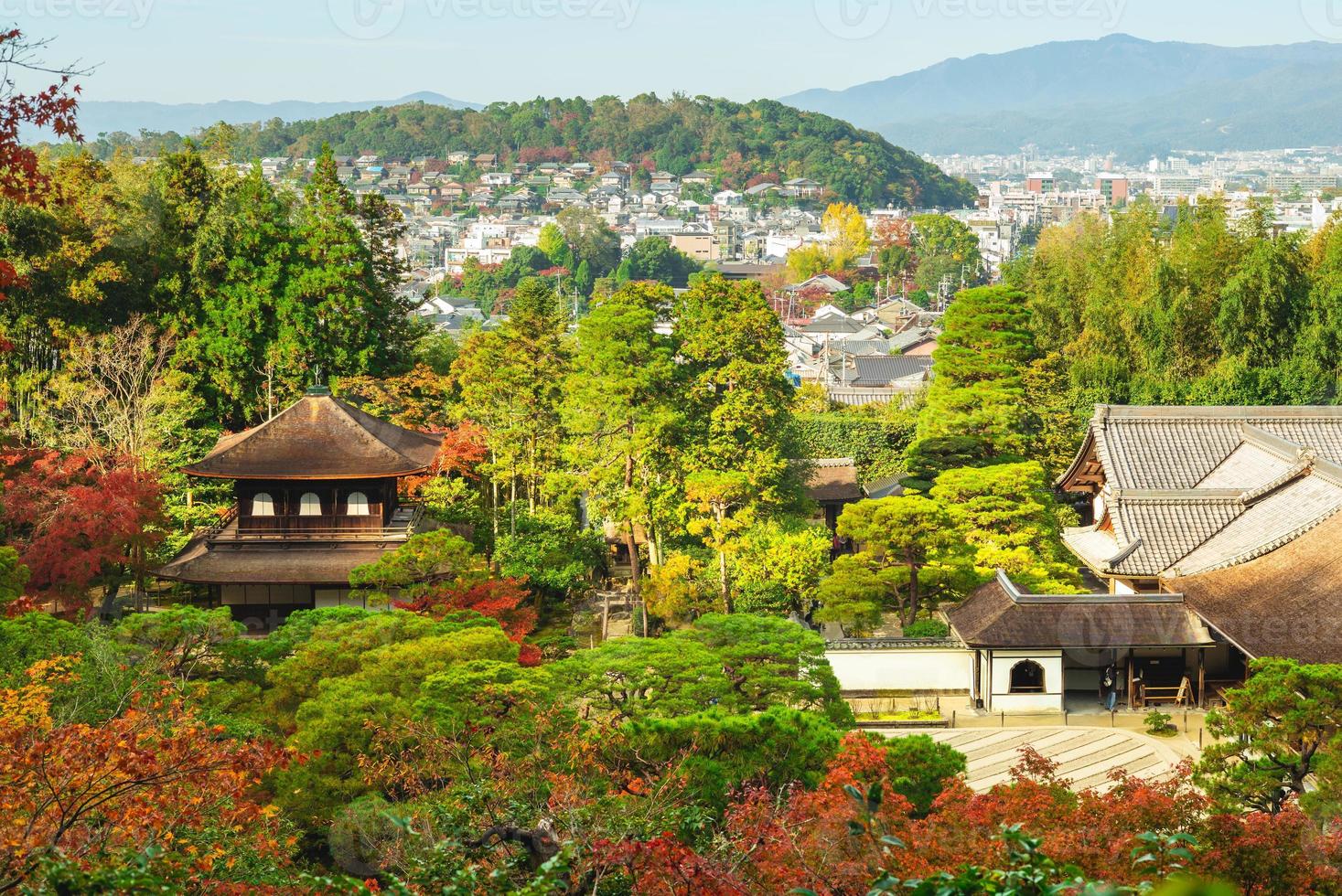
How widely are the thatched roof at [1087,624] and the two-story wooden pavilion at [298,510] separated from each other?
355 inches

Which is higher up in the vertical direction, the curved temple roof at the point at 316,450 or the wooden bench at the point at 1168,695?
the curved temple roof at the point at 316,450

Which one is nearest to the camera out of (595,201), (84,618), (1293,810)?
(1293,810)

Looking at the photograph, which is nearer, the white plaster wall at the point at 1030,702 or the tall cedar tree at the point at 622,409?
the white plaster wall at the point at 1030,702

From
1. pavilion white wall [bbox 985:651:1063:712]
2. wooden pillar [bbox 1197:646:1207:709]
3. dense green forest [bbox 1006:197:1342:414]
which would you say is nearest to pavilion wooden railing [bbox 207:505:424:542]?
pavilion white wall [bbox 985:651:1063:712]

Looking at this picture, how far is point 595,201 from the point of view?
153625 millimetres

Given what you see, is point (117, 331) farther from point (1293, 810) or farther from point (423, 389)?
point (1293, 810)

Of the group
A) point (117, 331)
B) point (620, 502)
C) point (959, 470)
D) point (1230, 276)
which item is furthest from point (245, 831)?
point (1230, 276)

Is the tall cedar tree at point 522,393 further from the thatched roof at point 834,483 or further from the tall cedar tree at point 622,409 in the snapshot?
the thatched roof at point 834,483

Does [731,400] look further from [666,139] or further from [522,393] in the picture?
[666,139]

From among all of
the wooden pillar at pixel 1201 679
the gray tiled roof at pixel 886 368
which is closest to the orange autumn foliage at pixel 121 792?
the wooden pillar at pixel 1201 679

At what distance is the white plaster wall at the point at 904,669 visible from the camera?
59.5 feet

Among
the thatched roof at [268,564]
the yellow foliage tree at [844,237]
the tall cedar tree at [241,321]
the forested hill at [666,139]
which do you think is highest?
the forested hill at [666,139]

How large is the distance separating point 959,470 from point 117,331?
15.4 meters

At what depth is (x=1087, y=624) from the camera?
17.1 m
